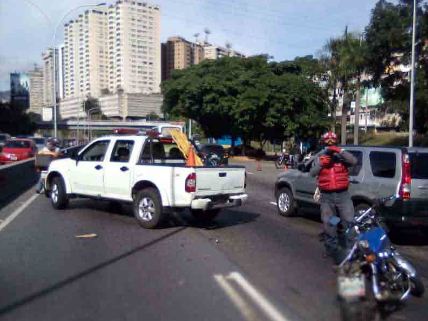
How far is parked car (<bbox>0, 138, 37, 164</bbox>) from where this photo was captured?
31156mm

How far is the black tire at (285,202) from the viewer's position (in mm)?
12936

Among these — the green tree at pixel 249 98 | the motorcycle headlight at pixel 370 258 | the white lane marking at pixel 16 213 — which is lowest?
the white lane marking at pixel 16 213

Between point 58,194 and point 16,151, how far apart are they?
19.5 metres

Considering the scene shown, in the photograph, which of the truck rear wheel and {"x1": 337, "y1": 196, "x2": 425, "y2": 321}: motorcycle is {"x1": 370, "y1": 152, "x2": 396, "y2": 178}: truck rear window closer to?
the truck rear wheel

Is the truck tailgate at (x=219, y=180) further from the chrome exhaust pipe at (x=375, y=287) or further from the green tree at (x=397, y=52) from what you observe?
the green tree at (x=397, y=52)

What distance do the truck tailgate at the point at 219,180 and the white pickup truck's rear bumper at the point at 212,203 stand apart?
0.12m

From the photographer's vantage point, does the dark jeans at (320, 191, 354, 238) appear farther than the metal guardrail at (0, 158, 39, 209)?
No

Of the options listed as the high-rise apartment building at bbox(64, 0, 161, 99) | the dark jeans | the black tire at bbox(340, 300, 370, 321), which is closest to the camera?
the black tire at bbox(340, 300, 370, 321)

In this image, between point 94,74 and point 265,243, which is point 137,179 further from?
point 94,74

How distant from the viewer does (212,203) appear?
1098 centimetres

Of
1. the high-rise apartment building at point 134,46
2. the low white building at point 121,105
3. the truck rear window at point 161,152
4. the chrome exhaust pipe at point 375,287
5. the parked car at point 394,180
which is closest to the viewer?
the chrome exhaust pipe at point 375,287

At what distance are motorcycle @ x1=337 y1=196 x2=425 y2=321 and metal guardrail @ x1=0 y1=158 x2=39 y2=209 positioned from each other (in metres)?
11.3

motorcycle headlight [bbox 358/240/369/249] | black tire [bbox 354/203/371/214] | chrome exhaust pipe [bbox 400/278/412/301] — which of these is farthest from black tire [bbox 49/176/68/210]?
chrome exhaust pipe [bbox 400/278/412/301]

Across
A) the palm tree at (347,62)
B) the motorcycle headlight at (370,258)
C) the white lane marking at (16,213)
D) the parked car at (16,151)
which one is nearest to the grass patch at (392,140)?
the palm tree at (347,62)
